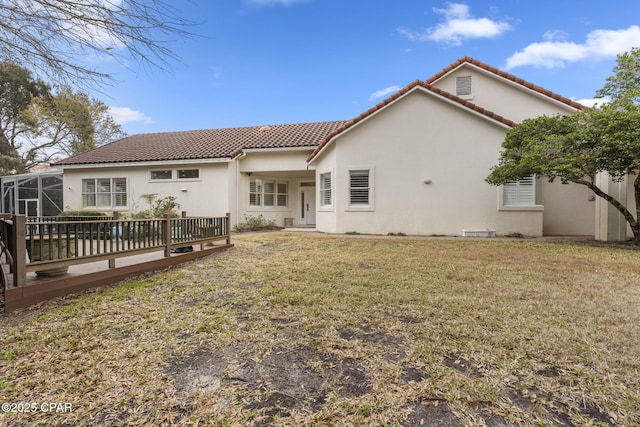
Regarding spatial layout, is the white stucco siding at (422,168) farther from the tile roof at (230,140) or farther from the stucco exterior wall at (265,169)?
the stucco exterior wall at (265,169)

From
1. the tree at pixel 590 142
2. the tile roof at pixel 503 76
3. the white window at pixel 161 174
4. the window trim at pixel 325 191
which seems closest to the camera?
the tree at pixel 590 142

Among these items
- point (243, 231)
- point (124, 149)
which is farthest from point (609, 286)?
point (124, 149)

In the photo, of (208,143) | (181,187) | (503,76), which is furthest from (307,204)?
(503,76)

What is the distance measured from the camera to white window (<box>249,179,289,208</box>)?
687 inches

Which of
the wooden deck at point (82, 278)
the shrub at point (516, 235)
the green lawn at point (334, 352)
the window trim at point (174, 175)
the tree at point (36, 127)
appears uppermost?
the tree at point (36, 127)

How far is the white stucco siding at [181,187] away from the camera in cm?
1644

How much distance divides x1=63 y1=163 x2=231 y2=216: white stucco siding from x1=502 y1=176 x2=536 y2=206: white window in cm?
1244

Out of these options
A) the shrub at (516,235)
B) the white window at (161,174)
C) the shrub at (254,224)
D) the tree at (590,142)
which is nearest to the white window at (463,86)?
the tree at (590,142)

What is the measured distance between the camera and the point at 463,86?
15.0 meters

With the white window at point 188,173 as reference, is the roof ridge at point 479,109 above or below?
above

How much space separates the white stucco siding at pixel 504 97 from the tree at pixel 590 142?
319cm

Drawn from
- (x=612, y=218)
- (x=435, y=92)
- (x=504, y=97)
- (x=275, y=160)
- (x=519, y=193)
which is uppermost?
(x=504, y=97)

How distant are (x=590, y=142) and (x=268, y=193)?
46.0 ft

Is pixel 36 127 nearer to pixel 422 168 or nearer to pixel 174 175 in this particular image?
pixel 174 175
